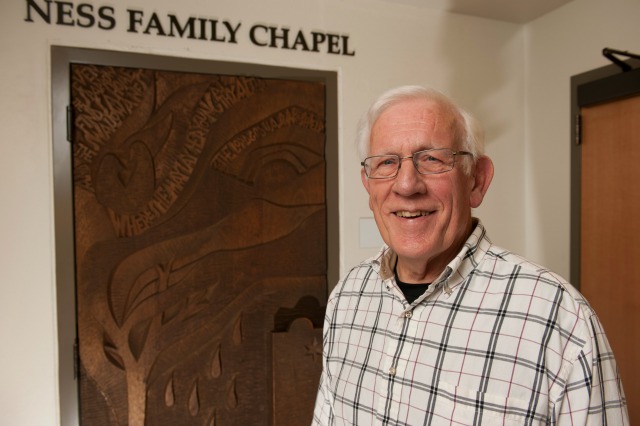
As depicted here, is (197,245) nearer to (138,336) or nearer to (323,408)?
(138,336)

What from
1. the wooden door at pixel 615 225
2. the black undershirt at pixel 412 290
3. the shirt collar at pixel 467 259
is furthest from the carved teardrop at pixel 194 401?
the wooden door at pixel 615 225

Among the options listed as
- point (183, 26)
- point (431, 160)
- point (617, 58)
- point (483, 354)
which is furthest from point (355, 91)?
point (483, 354)

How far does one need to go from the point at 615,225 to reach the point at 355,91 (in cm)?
130

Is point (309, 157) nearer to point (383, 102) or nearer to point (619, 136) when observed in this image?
point (383, 102)

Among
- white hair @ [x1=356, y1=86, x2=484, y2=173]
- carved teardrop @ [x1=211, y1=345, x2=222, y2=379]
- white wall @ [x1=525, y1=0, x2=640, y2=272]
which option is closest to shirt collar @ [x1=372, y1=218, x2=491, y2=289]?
white hair @ [x1=356, y1=86, x2=484, y2=173]

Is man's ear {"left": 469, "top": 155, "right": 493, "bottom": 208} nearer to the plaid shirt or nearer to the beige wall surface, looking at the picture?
the plaid shirt

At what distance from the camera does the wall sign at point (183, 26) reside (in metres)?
1.71

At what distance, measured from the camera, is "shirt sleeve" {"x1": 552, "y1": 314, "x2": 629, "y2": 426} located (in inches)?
31.9

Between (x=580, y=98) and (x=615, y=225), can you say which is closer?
(x=615, y=225)

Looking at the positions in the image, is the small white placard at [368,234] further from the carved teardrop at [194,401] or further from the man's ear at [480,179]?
the man's ear at [480,179]

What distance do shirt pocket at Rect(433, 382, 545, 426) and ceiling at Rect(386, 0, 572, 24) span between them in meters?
1.86

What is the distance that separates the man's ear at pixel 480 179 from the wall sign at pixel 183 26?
1.24 m

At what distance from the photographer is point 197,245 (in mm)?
1882

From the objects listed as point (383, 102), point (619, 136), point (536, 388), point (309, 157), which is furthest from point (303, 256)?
point (619, 136)
